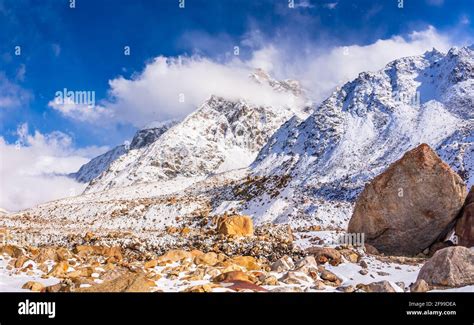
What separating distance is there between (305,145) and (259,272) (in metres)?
75.7

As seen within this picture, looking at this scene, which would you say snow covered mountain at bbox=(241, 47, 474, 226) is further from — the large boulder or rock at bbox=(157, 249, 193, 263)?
rock at bbox=(157, 249, 193, 263)

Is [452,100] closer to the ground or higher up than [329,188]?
higher up

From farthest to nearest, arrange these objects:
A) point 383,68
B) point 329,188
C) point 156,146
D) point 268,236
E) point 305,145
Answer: point 156,146 < point 383,68 < point 305,145 < point 329,188 < point 268,236

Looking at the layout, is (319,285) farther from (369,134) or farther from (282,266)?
(369,134)

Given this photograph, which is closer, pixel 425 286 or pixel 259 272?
pixel 425 286

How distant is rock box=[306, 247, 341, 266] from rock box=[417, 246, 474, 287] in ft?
11.1

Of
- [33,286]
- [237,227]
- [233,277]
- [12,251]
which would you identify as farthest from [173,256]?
[12,251]

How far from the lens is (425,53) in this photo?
95000mm

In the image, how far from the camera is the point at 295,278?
38.3ft

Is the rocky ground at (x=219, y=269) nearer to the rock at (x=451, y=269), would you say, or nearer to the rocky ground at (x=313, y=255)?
the rocky ground at (x=313, y=255)

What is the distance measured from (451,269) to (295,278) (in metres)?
4.66
